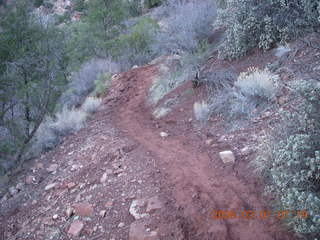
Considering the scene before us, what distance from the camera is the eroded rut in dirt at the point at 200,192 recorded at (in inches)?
126

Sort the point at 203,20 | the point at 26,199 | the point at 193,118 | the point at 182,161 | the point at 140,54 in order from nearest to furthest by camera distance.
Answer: the point at 182,161 → the point at 26,199 → the point at 193,118 → the point at 203,20 → the point at 140,54

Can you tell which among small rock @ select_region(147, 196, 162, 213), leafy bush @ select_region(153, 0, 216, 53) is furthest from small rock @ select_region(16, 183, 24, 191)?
leafy bush @ select_region(153, 0, 216, 53)

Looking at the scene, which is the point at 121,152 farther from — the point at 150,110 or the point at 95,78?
the point at 95,78

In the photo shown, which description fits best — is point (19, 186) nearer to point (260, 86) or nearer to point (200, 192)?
point (200, 192)

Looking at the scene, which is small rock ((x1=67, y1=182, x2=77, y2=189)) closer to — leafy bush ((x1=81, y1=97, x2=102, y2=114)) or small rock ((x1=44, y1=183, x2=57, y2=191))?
small rock ((x1=44, y1=183, x2=57, y2=191))

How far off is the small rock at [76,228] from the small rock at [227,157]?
2040 mm

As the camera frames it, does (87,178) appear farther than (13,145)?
No

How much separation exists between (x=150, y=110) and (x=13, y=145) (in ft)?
9.96

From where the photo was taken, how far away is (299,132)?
3.46 metres

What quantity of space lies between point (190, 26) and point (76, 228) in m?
6.37

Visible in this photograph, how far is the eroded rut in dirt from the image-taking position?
3211 mm

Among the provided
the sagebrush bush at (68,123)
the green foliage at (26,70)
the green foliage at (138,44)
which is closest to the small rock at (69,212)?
the green foliage at (26,70)

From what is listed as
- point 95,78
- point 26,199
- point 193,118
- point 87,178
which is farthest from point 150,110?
point 95,78

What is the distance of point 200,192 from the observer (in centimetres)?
388
